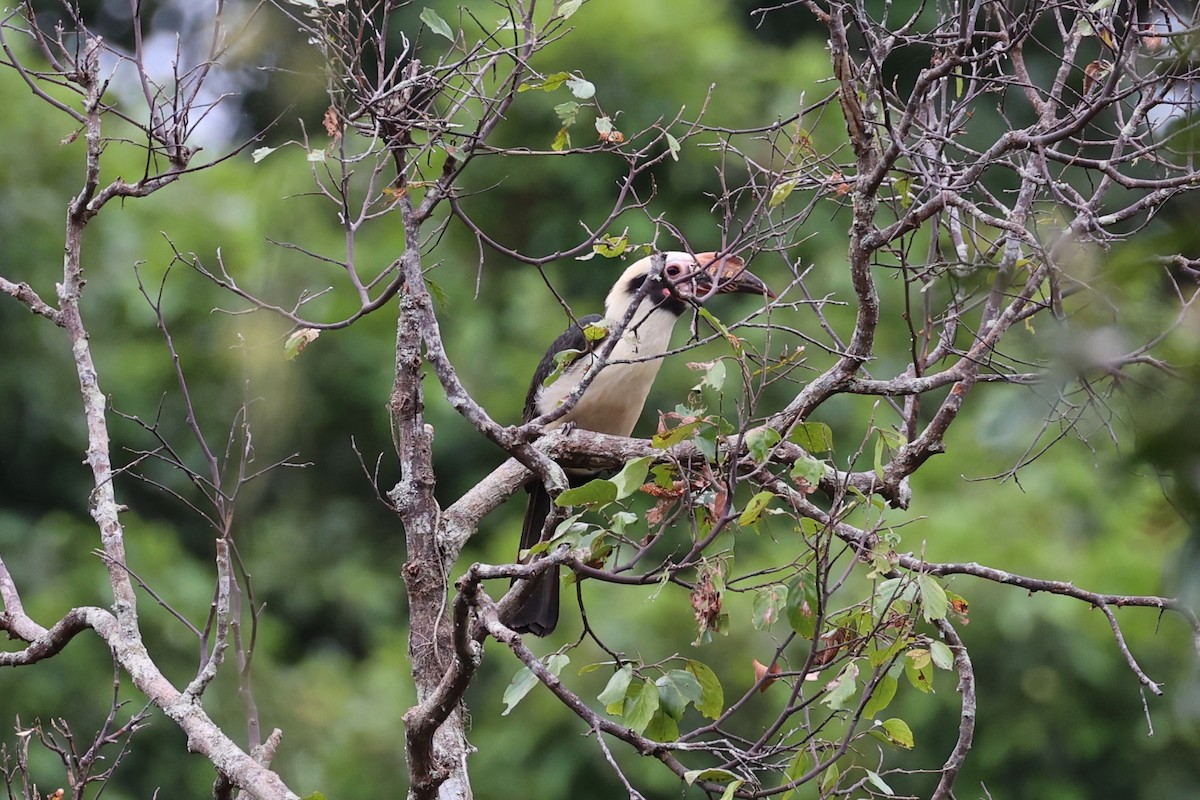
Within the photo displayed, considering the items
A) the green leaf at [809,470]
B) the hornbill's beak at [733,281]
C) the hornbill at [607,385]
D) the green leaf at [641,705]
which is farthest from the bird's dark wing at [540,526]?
the green leaf at [809,470]

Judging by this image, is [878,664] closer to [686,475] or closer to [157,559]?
[686,475]

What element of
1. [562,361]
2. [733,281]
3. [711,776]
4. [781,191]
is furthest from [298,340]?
[711,776]

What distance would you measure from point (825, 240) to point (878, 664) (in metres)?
4.85

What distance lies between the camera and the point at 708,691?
2.22 m

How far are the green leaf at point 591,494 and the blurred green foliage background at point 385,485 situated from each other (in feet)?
9.13

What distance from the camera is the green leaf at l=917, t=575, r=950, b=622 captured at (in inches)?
84.5

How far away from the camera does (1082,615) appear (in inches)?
213

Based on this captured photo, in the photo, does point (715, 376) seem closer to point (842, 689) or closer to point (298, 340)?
point (842, 689)

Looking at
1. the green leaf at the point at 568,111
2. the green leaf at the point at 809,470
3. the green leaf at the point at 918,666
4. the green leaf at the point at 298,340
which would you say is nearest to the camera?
the green leaf at the point at 809,470

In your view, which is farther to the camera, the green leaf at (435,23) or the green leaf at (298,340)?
the green leaf at (298,340)

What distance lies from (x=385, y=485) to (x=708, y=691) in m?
5.14

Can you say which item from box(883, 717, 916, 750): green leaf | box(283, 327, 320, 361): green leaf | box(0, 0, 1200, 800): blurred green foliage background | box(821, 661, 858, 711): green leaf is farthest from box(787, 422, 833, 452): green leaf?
box(0, 0, 1200, 800): blurred green foliage background

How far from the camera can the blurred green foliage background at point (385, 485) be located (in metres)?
5.48

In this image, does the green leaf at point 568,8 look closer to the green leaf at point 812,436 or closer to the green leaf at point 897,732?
the green leaf at point 812,436
